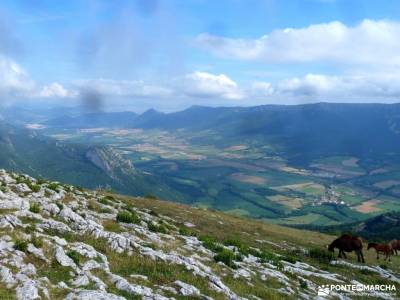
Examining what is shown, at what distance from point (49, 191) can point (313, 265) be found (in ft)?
71.1

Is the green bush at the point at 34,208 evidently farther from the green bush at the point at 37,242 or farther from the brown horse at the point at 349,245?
the brown horse at the point at 349,245

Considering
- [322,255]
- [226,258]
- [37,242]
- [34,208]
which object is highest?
[34,208]

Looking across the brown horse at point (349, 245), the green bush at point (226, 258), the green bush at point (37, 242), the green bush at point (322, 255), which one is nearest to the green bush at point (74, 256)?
the green bush at point (37, 242)

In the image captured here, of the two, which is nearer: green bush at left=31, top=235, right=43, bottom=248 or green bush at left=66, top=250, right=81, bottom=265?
green bush at left=66, top=250, right=81, bottom=265

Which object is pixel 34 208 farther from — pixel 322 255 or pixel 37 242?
pixel 322 255

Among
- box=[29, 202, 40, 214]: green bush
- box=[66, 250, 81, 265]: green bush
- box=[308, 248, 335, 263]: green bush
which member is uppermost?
box=[29, 202, 40, 214]: green bush

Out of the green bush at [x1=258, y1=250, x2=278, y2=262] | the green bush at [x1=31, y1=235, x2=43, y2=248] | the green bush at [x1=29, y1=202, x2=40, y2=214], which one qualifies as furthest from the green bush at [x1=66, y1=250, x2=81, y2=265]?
the green bush at [x1=258, y1=250, x2=278, y2=262]

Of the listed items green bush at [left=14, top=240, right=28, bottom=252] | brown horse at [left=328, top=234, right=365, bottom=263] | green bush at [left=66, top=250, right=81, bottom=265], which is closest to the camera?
green bush at [left=14, top=240, right=28, bottom=252]

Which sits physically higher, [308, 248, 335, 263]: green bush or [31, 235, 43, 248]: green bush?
[31, 235, 43, 248]: green bush

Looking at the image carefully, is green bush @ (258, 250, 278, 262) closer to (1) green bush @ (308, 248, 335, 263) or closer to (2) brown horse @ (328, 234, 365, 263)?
(1) green bush @ (308, 248, 335, 263)

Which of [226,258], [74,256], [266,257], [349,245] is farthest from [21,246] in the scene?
[349,245]

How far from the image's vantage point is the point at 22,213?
23234mm

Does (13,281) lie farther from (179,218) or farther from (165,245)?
(179,218)

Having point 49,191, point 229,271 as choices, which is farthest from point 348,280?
point 49,191
